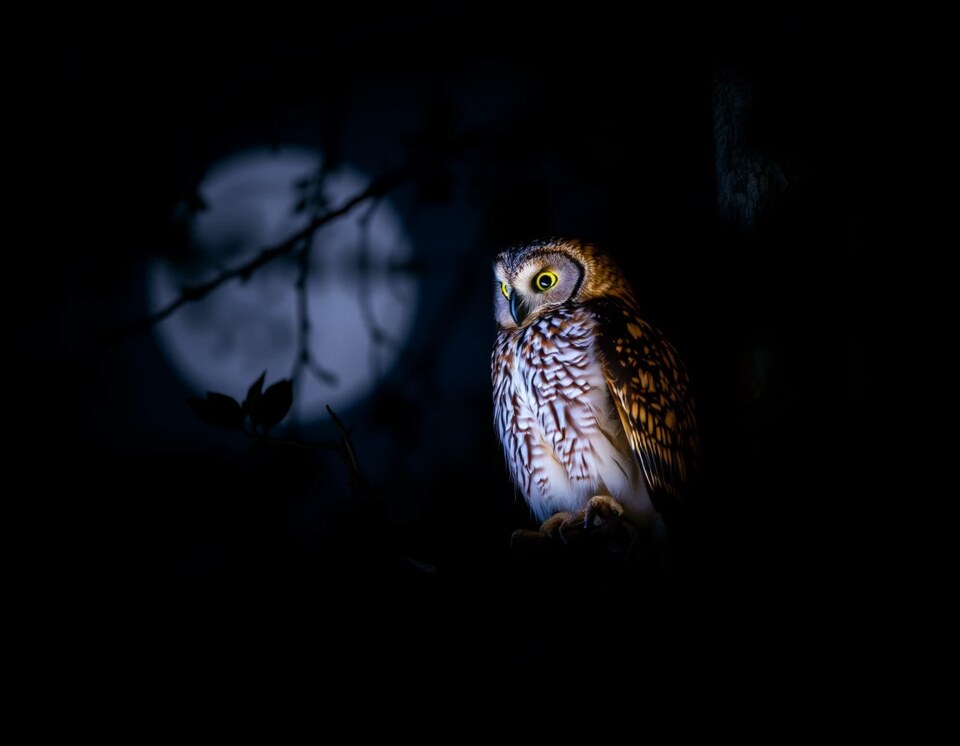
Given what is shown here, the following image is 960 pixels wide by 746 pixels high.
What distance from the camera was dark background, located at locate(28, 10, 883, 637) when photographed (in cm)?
85

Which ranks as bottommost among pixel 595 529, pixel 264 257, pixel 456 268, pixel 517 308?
pixel 595 529

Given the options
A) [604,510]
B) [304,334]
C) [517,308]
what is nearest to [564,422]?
[604,510]

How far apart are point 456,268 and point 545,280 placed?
526 millimetres

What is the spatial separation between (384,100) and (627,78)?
25.8 inches

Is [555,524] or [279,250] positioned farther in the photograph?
[279,250]

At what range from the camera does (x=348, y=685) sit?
0.68m

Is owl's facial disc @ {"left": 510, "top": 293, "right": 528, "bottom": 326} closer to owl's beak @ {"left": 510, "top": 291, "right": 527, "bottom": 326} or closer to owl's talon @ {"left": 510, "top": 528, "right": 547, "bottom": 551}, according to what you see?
owl's beak @ {"left": 510, "top": 291, "right": 527, "bottom": 326}

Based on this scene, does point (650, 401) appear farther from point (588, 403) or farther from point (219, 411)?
point (219, 411)

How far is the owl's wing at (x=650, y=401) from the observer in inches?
39.4

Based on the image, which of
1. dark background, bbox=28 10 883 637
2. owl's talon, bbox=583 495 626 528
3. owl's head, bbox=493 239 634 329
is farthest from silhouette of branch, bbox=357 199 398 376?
owl's talon, bbox=583 495 626 528

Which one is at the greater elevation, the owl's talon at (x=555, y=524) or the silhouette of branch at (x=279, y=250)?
the silhouette of branch at (x=279, y=250)

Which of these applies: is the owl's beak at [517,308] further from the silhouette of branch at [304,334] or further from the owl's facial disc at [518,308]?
the silhouette of branch at [304,334]

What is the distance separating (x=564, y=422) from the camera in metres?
1.04

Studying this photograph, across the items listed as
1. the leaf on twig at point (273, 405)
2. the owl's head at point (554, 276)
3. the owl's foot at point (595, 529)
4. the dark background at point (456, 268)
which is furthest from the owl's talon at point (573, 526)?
the leaf on twig at point (273, 405)
